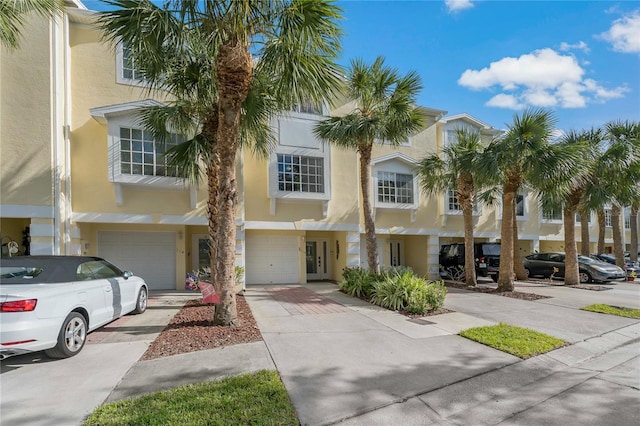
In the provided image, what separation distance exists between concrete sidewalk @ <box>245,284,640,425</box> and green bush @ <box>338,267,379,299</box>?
208cm

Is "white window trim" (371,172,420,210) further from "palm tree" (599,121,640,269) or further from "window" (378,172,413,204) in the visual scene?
"palm tree" (599,121,640,269)

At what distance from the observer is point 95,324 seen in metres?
6.04

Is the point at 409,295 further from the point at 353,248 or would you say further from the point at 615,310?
the point at 615,310

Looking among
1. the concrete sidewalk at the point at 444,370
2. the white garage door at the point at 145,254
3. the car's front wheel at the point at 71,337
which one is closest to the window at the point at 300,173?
the white garage door at the point at 145,254

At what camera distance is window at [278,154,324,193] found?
13.0m

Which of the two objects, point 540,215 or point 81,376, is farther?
point 540,215

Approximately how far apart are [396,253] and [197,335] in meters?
13.8

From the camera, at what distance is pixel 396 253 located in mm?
18328

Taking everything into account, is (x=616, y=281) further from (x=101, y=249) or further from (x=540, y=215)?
(x=101, y=249)

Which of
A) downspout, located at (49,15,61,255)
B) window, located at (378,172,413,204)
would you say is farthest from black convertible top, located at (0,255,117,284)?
window, located at (378,172,413,204)

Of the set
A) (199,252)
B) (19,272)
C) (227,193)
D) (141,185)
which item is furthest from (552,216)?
(19,272)

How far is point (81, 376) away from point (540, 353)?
280 inches

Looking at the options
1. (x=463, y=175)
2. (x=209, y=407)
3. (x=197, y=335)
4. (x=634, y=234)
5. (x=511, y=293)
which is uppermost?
(x=463, y=175)

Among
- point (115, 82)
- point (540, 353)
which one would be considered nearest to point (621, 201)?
point (540, 353)
